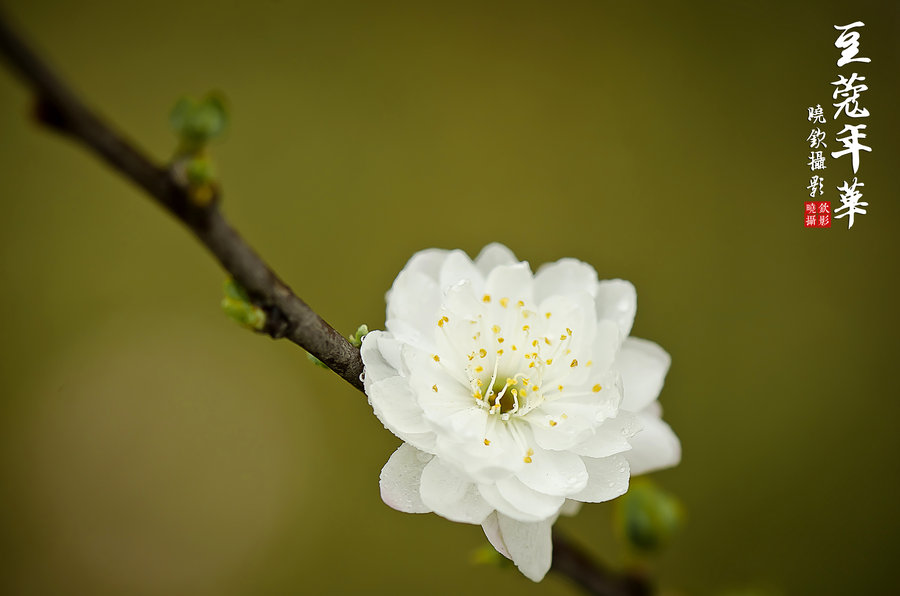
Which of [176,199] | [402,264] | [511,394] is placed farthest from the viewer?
[402,264]

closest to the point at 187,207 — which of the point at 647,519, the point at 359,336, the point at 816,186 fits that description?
the point at 359,336

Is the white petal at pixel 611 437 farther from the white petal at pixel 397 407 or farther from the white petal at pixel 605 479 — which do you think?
the white petal at pixel 397 407

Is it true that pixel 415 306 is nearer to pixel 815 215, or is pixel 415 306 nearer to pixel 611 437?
pixel 611 437

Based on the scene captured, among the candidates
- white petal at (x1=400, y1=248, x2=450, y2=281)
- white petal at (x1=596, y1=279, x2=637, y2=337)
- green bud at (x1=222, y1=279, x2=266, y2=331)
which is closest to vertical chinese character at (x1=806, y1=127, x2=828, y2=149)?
white petal at (x1=596, y1=279, x2=637, y2=337)

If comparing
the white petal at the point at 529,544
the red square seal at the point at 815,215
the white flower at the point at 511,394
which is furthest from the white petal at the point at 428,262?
the red square seal at the point at 815,215

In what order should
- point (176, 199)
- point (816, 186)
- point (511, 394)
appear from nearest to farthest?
1. point (176, 199)
2. point (511, 394)
3. point (816, 186)

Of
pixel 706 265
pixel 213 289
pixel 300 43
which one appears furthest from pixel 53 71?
pixel 706 265
